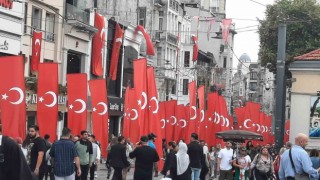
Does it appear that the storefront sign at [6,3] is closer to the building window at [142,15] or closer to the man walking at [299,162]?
the man walking at [299,162]

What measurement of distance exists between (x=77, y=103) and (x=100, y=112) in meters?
1.04

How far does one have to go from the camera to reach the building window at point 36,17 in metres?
37.4

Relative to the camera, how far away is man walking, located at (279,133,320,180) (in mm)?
13672

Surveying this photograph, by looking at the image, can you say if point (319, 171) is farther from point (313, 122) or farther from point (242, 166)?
point (313, 122)

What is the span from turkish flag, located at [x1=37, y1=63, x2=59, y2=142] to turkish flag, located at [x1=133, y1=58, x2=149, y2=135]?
361 cm

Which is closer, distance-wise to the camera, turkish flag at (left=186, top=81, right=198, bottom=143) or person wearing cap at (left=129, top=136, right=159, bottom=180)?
person wearing cap at (left=129, top=136, right=159, bottom=180)

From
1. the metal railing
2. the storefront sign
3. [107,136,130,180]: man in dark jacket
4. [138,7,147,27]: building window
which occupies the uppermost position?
[138,7,147,27]: building window


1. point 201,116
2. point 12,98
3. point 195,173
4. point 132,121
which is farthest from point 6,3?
point 12,98

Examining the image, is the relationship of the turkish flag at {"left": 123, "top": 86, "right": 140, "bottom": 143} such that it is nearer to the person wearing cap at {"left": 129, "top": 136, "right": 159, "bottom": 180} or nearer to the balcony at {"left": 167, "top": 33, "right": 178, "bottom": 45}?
the person wearing cap at {"left": 129, "top": 136, "right": 159, "bottom": 180}

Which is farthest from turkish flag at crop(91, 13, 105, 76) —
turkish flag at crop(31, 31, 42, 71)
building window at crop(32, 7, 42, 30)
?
turkish flag at crop(31, 31, 42, 71)

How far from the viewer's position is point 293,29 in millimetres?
58188

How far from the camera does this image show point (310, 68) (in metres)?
38.7

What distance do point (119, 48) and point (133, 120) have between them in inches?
1060

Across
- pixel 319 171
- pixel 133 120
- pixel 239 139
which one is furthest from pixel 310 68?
pixel 319 171
